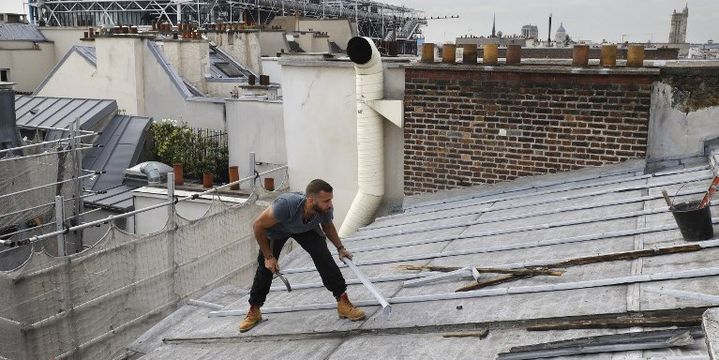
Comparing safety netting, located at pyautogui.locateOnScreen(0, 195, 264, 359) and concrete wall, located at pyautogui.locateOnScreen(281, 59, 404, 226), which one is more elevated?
concrete wall, located at pyautogui.locateOnScreen(281, 59, 404, 226)

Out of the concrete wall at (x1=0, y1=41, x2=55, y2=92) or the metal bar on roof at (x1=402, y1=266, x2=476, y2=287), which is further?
the concrete wall at (x1=0, y1=41, x2=55, y2=92)

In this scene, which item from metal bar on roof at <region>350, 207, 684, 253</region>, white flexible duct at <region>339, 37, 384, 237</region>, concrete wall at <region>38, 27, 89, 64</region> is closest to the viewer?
metal bar on roof at <region>350, 207, 684, 253</region>

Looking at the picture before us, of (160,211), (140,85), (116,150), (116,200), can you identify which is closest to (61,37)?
(140,85)

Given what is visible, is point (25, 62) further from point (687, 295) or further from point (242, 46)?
point (687, 295)

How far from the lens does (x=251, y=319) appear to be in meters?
6.29

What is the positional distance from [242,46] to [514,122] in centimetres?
2396

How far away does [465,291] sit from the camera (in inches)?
221

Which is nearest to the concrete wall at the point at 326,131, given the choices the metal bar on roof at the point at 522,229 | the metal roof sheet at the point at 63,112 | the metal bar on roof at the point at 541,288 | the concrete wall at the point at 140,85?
the metal bar on roof at the point at 522,229

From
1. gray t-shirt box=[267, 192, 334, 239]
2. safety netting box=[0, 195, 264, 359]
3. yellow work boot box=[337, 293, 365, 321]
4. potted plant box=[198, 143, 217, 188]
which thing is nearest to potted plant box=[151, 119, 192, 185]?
potted plant box=[198, 143, 217, 188]

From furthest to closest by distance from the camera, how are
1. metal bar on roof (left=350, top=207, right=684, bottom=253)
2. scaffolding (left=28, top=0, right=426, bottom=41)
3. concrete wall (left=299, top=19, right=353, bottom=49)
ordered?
scaffolding (left=28, top=0, right=426, bottom=41)
concrete wall (left=299, top=19, right=353, bottom=49)
metal bar on roof (left=350, top=207, right=684, bottom=253)

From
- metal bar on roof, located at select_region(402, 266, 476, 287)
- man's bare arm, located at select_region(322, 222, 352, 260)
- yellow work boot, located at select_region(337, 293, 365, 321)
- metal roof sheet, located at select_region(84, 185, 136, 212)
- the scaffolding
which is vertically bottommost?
metal roof sheet, located at select_region(84, 185, 136, 212)

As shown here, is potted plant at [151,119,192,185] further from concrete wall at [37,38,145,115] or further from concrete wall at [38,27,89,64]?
concrete wall at [38,27,89,64]

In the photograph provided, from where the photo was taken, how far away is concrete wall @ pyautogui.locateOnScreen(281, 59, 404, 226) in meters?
11.6

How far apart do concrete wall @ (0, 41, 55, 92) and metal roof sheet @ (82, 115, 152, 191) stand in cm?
1457
